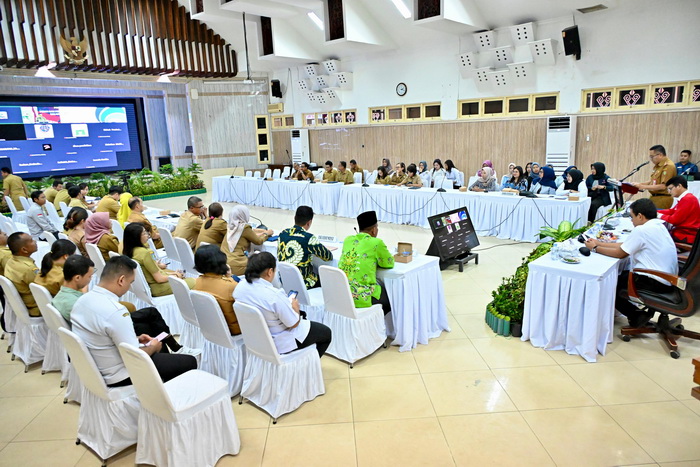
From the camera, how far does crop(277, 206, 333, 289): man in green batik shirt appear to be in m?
3.93

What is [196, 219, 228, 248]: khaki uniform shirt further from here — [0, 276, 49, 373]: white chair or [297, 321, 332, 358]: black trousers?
[297, 321, 332, 358]: black trousers

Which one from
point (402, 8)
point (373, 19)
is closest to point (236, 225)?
point (402, 8)

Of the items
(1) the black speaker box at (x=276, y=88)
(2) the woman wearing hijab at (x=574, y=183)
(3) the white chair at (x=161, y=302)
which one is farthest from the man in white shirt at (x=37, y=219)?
(1) the black speaker box at (x=276, y=88)

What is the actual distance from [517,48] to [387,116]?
4057 millimetres

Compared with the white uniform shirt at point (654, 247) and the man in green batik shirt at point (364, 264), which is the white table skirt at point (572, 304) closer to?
the white uniform shirt at point (654, 247)

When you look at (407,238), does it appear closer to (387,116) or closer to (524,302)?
(524,302)

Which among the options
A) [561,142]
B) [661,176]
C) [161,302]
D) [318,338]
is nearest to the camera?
[318,338]

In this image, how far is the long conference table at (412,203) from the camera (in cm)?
705

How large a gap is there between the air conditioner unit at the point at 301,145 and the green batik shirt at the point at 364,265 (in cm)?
1215

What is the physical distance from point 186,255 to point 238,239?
874 mm

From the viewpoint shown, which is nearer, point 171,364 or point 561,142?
point 171,364

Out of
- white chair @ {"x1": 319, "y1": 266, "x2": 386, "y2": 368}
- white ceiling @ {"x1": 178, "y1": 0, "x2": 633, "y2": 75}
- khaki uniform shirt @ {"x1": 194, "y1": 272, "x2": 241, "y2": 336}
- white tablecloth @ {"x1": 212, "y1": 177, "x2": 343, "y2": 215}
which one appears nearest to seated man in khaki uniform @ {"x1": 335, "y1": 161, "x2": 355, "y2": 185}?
white tablecloth @ {"x1": 212, "y1": 177, "x2": 343, "y2": 215}

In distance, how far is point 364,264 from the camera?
3.59 meters

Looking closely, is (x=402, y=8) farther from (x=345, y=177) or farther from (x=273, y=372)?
(x=273, y=372)
